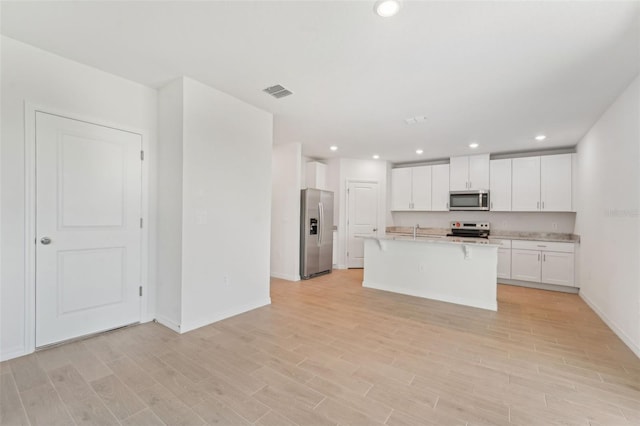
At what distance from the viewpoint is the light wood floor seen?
5.98 ft

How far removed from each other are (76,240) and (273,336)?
85.3 inches

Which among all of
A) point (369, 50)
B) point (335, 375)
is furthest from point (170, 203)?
point (369, 50)

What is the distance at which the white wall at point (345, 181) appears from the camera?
685 cm

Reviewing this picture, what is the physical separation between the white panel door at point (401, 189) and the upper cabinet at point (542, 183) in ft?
6.91

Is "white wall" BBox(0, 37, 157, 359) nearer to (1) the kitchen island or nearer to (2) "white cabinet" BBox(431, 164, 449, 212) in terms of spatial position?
(1) the kitchen island

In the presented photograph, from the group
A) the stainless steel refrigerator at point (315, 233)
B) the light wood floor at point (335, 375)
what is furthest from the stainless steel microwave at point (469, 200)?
the light wood floor at point (335, 375)

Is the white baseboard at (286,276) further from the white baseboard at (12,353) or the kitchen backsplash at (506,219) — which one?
the white baseboard at (12,353)

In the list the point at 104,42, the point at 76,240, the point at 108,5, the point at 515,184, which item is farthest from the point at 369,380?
the point at 515,184

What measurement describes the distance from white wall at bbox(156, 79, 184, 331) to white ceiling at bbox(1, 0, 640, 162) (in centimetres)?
28

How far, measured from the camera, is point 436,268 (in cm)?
442

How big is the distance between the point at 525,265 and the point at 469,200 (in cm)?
159

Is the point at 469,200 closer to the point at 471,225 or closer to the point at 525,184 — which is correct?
the point at 471,225

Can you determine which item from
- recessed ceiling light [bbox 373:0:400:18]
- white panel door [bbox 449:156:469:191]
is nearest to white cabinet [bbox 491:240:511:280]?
white panel door [bbox 449:156:469:191]

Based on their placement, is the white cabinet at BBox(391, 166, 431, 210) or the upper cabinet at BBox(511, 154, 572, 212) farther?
the white cabinet at BBox(391, 166, 431, 210)
